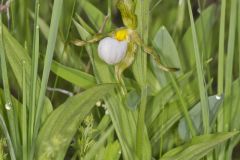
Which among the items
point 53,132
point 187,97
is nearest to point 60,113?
point 53,132

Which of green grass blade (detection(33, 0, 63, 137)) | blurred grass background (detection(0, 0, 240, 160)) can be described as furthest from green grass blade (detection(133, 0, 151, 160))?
green grass blade (detection(33, 0, 63, 137))

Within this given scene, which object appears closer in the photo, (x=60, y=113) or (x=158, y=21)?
(x=60, y=113)

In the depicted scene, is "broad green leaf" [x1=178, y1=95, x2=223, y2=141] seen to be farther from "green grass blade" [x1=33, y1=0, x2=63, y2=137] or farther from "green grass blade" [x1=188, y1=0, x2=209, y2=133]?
"green grass blade" [x1=33, y1=0, x2=63, y2=137]

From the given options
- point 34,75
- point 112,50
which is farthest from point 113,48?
point 34,75

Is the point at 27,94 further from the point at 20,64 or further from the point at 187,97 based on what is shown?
the point at 187,97

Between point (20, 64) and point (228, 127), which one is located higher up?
point (20, 64)

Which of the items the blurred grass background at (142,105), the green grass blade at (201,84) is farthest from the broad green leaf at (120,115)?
the green grass blade at (201,84)
